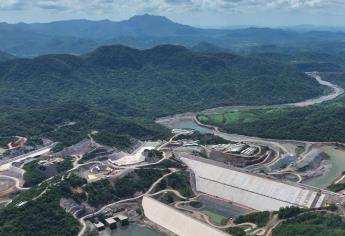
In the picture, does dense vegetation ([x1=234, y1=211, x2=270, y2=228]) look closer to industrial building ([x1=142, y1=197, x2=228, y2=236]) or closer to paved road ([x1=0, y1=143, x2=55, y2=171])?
industrial building ([x1=142, y1=197, x2=228, y2=236])

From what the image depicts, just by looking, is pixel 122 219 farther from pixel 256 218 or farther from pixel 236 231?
pixel 256 218

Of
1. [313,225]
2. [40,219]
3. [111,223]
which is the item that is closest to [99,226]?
[111,223]

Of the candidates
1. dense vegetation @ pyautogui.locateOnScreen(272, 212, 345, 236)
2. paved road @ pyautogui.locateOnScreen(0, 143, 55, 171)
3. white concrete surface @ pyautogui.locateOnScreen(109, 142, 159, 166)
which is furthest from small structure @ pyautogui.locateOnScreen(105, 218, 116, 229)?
paved road @ pyautogui.locateOnScreen(0, 143, 55, 171)

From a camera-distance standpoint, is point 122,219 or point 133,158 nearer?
point 122,219

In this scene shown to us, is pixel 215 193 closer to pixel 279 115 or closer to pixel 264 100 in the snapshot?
pixel 279 115

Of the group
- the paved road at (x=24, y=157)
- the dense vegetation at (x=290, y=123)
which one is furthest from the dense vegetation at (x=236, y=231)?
the dense vegetation at (x=290, y=123)

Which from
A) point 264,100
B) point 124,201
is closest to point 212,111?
point 264,100
